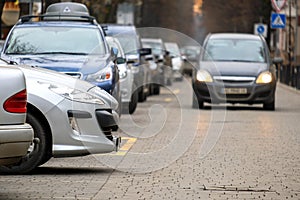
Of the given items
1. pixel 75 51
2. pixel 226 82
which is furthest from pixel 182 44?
pixel 75 51

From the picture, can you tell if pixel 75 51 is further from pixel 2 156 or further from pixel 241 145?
pixel 2 156

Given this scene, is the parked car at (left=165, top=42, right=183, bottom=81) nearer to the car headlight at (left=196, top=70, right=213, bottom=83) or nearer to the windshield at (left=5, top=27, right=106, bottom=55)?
the car headlight at (left=196, top=70, right=213, bottom=83)

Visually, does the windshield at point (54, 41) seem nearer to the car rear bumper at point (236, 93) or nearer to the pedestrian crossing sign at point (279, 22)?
the car rear bumper at point (236, 93)

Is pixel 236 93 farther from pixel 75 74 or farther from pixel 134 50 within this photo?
pixel 75 74

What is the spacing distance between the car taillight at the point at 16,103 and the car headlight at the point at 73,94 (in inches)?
87.9

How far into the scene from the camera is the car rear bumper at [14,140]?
8.53 meters

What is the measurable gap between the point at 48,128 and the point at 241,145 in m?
4.44

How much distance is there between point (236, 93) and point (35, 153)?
12.8 metres

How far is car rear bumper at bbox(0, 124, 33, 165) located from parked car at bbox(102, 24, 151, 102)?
14.7 m

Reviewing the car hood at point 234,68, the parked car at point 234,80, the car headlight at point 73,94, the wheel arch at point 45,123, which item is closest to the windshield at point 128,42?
the parked car at point 234,80

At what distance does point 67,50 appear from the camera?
52.0 feet

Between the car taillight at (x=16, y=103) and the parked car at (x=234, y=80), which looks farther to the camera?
the parked car at (x=234, y=80)

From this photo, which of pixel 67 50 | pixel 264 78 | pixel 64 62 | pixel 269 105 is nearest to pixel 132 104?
pixel 264 78

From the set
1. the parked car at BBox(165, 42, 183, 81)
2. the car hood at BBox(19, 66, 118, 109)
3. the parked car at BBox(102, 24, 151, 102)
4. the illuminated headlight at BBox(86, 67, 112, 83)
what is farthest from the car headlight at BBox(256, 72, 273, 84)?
the parked car at BBox(165, 42, 183, 81)
